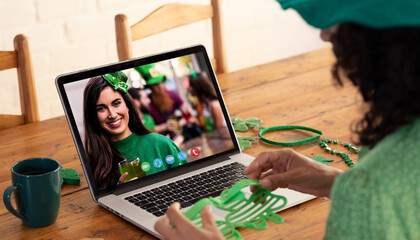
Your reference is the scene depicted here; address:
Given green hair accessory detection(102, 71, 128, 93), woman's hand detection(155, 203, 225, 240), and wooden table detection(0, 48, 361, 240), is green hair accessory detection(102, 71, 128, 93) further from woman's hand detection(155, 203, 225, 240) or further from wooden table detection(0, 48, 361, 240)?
woman's hand detection(155, 203, 225, 240)

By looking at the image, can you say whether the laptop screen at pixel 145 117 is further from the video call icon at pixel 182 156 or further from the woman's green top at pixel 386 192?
the woman's green top at pixel 386 192

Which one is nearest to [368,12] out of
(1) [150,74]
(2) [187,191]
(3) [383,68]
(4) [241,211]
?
(3) [383,68]

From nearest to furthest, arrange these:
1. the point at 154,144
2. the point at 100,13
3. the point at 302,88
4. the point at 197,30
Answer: the point at 154,144
the point at 302,88
the point at 100,13
the point at 197,30

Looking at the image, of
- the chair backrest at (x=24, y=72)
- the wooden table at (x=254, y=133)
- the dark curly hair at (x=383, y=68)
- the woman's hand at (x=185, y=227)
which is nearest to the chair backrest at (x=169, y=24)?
the wooden table at (x=254, y=133)

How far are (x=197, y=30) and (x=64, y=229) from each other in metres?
1.82

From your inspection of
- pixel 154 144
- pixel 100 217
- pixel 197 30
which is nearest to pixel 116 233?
pixel 100 217

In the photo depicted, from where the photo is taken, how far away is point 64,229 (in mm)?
979

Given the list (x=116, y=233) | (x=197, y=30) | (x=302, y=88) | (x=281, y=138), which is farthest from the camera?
(x=197, y=30)

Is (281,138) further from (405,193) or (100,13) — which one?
(100,13)

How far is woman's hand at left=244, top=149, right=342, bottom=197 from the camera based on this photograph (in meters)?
0.92

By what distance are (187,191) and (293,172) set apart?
8.4 inches

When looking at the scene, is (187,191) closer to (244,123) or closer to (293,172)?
(293,172)

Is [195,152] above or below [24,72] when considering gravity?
below

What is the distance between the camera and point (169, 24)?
1.78m
